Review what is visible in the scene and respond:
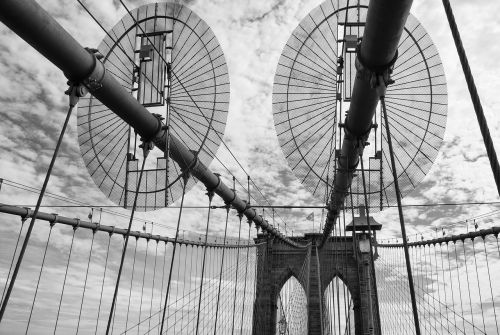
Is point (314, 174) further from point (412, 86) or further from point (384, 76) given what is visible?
point (384, 76)

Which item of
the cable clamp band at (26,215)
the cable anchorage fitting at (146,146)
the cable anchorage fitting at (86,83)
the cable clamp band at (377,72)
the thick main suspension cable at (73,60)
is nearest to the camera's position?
the thick main suspension cable at (73,60)

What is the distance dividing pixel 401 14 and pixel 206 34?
8.47 m

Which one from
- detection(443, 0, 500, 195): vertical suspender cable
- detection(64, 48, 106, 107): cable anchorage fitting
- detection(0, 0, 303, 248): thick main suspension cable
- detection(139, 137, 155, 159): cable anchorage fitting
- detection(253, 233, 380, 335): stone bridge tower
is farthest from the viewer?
detection(253, 233, 380, 335): stone bridge tower

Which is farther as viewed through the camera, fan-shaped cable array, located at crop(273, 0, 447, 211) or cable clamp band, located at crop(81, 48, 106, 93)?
fan-shaped cable array, located at crop(273, 0, 447, 211)

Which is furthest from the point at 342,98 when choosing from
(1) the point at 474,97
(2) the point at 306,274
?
(2) the point at 306,274

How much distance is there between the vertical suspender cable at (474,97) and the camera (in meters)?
3.57

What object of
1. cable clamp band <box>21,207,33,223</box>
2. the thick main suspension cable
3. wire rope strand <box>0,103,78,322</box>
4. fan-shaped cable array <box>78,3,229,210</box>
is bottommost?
wire rope strand <box>0,103,78,322</box>

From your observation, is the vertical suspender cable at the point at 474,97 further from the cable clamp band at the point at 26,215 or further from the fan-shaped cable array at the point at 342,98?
the cable clamp band at the point at 26,215

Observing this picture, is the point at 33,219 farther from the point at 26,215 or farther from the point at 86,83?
the point at 26,215

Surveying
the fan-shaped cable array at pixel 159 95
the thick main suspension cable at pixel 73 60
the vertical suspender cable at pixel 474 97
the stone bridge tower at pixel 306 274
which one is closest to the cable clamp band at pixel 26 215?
the fan-shaped cable array at pixel 159 95

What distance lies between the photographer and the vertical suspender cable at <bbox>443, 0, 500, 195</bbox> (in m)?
3.57

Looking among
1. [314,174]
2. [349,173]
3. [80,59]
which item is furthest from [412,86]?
[80,59]

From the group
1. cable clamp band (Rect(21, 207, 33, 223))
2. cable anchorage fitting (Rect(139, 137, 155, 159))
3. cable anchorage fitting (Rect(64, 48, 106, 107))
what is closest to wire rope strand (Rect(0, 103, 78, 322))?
cable anchorage fitting (Rect(64, 48, 106, 107))

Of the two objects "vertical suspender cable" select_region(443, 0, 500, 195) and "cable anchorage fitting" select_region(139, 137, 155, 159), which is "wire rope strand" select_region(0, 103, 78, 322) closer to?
"cable anchorage fitting" select_region(139, 137, 155, 159)
